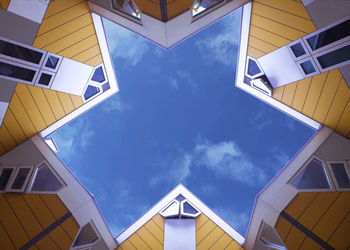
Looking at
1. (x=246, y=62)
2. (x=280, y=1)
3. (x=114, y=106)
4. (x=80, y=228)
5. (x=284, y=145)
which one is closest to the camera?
(x=280, y=1)

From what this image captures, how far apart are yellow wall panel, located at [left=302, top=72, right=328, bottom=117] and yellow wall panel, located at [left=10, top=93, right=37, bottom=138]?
29.1 ft

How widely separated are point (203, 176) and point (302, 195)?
11410 mm

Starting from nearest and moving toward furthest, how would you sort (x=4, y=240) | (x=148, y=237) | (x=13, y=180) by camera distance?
(x=4, y=240) < (x=13, y=180) < (x=148, y=237)

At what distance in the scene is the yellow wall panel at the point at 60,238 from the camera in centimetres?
706

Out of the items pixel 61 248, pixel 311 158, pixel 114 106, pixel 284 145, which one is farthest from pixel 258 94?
pixel 114 106

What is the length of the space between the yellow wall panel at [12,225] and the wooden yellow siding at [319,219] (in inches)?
289

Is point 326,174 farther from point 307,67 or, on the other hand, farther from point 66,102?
point 66,102

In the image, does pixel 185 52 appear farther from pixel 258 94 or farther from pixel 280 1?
pixel 280 1

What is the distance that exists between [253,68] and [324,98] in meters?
2.99

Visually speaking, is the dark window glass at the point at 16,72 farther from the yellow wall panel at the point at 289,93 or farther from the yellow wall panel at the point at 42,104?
the yellow wall panel at the point at 289,93

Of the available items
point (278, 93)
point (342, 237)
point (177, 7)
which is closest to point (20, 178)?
point (177, 7)

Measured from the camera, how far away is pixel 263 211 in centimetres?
806

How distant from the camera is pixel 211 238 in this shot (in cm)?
936

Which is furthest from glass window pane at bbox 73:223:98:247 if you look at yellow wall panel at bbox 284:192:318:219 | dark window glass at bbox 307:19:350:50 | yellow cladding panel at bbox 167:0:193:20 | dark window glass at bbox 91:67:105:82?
dark window glass at bbox 307:19:350:50
